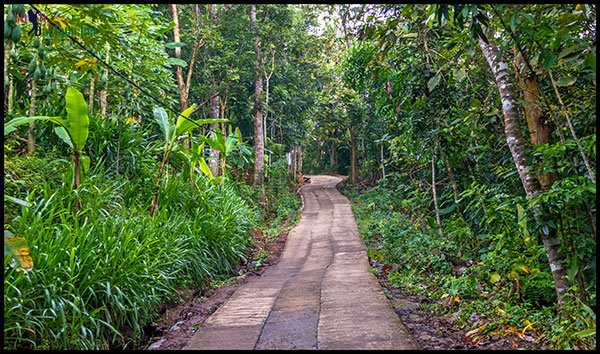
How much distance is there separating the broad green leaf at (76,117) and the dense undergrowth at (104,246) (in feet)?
1.30

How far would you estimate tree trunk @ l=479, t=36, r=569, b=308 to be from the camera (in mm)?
2820

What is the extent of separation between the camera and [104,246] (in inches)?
131

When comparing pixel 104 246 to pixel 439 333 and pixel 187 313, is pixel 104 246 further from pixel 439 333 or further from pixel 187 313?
pixel 439 333

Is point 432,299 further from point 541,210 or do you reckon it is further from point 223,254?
point 223,254

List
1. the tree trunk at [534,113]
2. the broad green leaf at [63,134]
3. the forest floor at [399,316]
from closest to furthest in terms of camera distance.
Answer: the forest floor at [399,316]
the tree trunk at [534,113]
the broad green leaf at [63,134]

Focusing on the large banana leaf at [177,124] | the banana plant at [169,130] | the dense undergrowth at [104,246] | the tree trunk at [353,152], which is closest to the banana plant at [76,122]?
the dense undergrowth at [104,246]

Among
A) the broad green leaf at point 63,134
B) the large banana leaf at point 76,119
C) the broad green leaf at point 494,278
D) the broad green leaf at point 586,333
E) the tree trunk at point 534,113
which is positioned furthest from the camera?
the broad green leaf at point 63,134

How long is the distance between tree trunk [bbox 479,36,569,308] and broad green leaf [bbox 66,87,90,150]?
4.14 m

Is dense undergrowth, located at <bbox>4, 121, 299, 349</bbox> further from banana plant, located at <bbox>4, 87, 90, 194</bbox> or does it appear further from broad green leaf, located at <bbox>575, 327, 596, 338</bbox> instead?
broad green leaf, located at <bbox>575, 327, 596, 338</bbox>

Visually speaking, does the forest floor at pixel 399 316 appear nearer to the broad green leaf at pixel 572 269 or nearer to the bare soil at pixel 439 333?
the bare soil at pixel 439 333

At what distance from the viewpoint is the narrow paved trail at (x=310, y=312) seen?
2884 mm

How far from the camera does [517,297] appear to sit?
3279 millimetres

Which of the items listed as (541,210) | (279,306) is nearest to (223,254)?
(279,306)

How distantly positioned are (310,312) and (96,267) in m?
1.94
